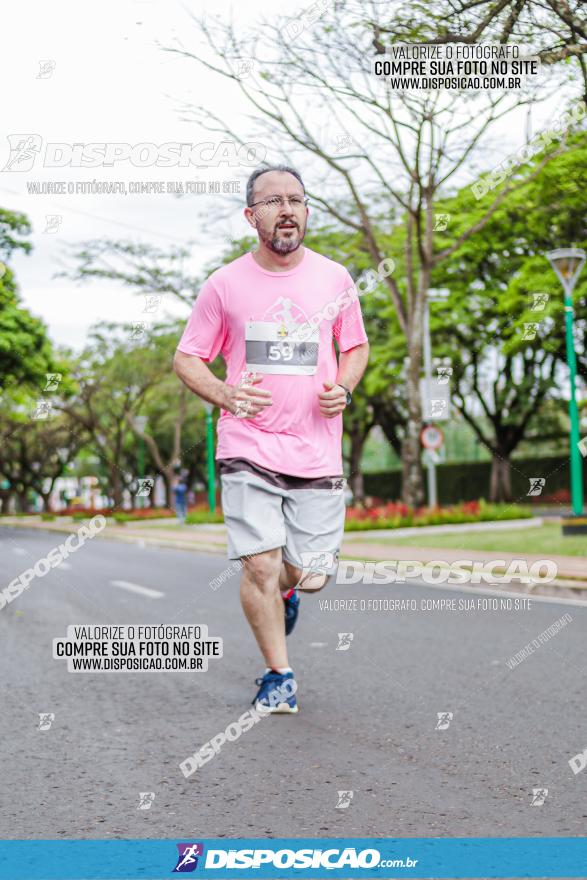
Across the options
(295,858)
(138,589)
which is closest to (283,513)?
(295,858)

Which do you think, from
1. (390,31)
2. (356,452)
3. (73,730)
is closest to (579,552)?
(390,31)

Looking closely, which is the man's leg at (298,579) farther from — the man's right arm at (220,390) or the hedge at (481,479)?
the hedge at (481,479)

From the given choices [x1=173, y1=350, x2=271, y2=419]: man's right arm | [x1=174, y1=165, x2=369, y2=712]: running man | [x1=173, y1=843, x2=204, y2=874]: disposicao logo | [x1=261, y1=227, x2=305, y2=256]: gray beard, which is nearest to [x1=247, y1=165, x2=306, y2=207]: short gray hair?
[x1=174, y1=165, x2=369, y2=712]: running man

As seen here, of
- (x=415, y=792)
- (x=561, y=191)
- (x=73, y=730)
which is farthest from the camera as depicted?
(x=561, y=191)

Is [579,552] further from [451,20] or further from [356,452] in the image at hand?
[356,452]

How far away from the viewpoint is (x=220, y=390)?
4.05 metres

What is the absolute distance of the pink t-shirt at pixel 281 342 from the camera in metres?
4.03

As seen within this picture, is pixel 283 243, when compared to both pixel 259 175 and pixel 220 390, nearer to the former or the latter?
pixel 259 175

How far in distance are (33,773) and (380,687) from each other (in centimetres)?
204

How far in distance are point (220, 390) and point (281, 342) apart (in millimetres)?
274

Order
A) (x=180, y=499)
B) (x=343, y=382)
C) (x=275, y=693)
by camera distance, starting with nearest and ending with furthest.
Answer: (x=343, y=382), (x=275, y=693), (x=180, y=499)

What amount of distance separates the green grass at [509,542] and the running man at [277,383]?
8481mm

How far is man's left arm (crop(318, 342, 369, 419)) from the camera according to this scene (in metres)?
4.01

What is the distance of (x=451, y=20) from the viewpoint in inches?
261
